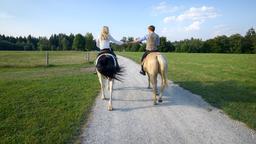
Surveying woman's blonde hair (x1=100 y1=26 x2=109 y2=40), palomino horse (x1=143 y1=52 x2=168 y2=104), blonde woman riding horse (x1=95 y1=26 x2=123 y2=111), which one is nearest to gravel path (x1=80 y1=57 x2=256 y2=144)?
palomino horse (x1=143 y1=52 x2=168 y2=104)

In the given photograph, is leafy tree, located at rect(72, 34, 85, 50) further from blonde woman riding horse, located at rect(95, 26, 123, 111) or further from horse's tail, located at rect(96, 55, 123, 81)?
horse's tail, located at rect(96, 55, 123, 81)

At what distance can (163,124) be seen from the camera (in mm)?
6895

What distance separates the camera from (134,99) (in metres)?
9.89

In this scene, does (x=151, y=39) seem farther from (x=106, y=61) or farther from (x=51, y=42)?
(x=51, y=42)

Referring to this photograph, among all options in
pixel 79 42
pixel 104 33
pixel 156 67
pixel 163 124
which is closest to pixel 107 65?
pixel 104 33

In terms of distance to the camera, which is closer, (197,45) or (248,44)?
(248,44)

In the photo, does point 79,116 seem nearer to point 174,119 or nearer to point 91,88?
point 174,119

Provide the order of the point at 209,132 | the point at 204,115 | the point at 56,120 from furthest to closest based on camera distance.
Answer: the point at 204,115, the point at 56,120, the point at 209,132

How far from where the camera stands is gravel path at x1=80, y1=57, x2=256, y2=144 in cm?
585

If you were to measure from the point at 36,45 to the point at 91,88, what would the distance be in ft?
394

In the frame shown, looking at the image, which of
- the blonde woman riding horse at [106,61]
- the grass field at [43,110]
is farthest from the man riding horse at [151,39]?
the grass field at [43,110]

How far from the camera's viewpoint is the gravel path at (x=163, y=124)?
5.85 metres

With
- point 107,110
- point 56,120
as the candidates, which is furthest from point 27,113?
point 107,110

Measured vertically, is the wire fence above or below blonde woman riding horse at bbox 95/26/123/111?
below
